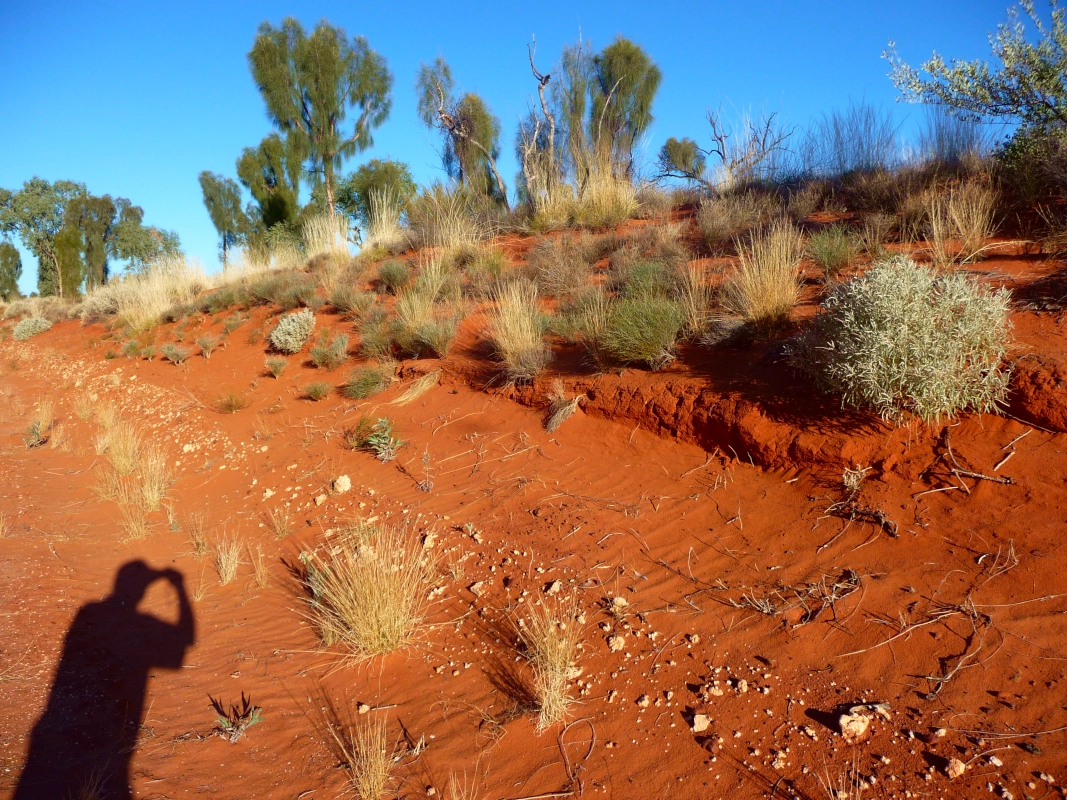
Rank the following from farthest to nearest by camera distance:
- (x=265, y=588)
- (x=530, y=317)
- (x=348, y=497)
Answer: (x=530, y=317) → (x=348, y=497) → (x=265, y=588)

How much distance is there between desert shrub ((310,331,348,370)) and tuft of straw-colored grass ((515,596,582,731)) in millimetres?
6642

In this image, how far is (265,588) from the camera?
478 cm

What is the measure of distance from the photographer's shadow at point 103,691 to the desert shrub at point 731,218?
7.51m

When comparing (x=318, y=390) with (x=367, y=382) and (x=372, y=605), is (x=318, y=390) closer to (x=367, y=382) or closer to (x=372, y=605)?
(x=367, y=382)

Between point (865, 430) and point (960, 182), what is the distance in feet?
17.9

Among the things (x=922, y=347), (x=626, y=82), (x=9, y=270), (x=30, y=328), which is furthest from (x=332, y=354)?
(x=9, y=270)

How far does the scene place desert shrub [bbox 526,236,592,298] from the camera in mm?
8812

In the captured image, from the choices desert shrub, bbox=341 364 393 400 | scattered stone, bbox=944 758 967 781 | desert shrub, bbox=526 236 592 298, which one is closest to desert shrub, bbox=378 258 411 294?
desert shrub, bbox=526 236 592 298

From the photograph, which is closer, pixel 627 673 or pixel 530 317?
pixel 627 673

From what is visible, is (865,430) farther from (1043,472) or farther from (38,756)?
(38,756)

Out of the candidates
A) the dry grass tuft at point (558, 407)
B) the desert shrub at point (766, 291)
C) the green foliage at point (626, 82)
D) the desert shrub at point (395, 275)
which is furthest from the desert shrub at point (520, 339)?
the green foliage at point (626, 82)

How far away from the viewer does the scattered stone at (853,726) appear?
249 centimetres

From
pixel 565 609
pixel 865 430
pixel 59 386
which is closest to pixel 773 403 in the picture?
pixel 865 430

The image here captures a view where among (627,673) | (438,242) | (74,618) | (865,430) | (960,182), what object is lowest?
(627,673)
